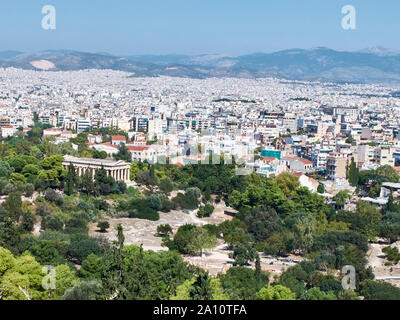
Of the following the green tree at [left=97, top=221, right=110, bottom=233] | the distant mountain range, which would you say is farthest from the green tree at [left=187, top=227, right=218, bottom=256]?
the distant mountain range

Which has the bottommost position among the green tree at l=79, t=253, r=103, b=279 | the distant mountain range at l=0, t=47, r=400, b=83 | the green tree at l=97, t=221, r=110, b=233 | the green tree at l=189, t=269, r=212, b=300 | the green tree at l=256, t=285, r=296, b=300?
the green tree at l=97, t=221, r=110, b=233

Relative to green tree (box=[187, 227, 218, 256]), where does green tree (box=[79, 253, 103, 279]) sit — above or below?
above

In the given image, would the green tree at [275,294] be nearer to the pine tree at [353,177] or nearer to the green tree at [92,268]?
the green tree at [92,268]

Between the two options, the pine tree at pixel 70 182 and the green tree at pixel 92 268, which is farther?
the pine tree at pixel 70 182

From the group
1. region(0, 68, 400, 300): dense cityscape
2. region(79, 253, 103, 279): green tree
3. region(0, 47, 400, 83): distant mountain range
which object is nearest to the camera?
region(0, 68, 400, 300): dense cityscape

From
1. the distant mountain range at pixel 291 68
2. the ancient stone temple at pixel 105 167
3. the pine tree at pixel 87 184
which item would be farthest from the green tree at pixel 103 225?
the distant mountain range at pixel 291 68

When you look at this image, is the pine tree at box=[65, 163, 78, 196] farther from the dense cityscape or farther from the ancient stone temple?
the ancient stone temple

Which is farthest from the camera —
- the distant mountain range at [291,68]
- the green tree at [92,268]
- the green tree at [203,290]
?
the distant mountain range at [291,68]

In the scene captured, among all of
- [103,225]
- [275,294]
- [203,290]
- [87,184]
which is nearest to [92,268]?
[275,294]

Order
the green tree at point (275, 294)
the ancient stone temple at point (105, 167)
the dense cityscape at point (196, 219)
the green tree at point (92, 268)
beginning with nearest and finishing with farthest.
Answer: the green tree at point (275, 294) < the dense cityscape at point (196, 219) < the green tree at point (92, 268) < the ancient stone temple at point (105, 167)
